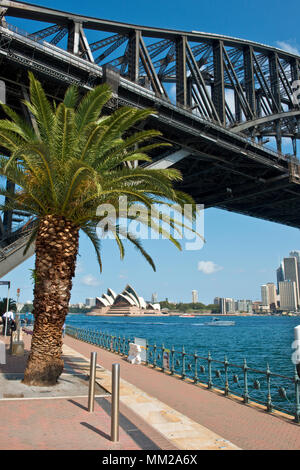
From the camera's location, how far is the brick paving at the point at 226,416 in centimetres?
714

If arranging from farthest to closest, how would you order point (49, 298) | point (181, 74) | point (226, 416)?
point (181, 74) → point (49, 298) → point (226, 416)

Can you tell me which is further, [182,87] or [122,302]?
[122,302]

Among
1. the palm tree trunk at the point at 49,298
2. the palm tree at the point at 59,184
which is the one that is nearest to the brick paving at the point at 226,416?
the palm tree trunk at the point at 49,298

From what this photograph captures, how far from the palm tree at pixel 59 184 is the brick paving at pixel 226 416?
3418 mm

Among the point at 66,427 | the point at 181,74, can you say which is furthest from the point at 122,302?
the point at 66,427

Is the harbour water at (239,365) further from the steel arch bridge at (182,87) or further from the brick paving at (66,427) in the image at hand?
the steel arch bridge at (182,87)

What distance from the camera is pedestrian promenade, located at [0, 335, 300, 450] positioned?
263 inches

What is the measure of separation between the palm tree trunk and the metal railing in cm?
453

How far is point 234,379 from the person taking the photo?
11539 mm

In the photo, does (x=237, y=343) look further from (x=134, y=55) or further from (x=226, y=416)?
(x=226, y=416)

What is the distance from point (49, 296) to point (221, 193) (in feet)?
128

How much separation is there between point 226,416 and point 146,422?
2022 mm

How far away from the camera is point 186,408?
959 cm

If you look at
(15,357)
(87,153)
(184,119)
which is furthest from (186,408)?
(184,119)
